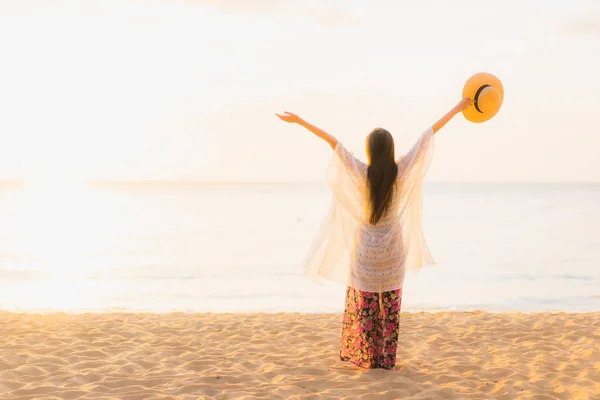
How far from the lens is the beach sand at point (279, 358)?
4703 millimetres

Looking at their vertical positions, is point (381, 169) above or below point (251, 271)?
above

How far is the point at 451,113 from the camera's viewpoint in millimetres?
5234

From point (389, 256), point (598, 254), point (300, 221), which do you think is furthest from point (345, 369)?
point (300, 221)

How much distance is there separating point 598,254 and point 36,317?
19162 mm

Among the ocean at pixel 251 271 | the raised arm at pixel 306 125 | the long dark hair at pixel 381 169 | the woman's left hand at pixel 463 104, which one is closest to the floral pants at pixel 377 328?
the long dark hair at pixel 381 169

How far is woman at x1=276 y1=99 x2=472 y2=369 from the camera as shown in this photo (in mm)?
5188

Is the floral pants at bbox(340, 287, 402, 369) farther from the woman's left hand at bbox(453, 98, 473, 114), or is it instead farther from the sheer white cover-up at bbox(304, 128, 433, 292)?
the woman's left hand at bbox(453, 98, 473, 114)

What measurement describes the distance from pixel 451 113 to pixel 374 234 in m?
1.23

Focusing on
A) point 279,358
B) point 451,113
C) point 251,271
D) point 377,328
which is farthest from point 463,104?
point 251,271

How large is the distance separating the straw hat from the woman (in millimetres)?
88

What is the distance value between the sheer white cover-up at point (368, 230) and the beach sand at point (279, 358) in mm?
843

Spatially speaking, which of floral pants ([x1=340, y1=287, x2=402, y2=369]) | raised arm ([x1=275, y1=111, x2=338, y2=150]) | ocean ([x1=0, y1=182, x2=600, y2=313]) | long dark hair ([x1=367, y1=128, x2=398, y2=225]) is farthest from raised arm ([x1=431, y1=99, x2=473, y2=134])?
ocean ([x1=0, y1=182, x2=600, y2=313])

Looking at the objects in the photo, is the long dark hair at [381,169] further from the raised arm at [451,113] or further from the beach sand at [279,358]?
the beach sand at [279,358]

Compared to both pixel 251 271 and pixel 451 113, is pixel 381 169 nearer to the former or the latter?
pixel 451 113
